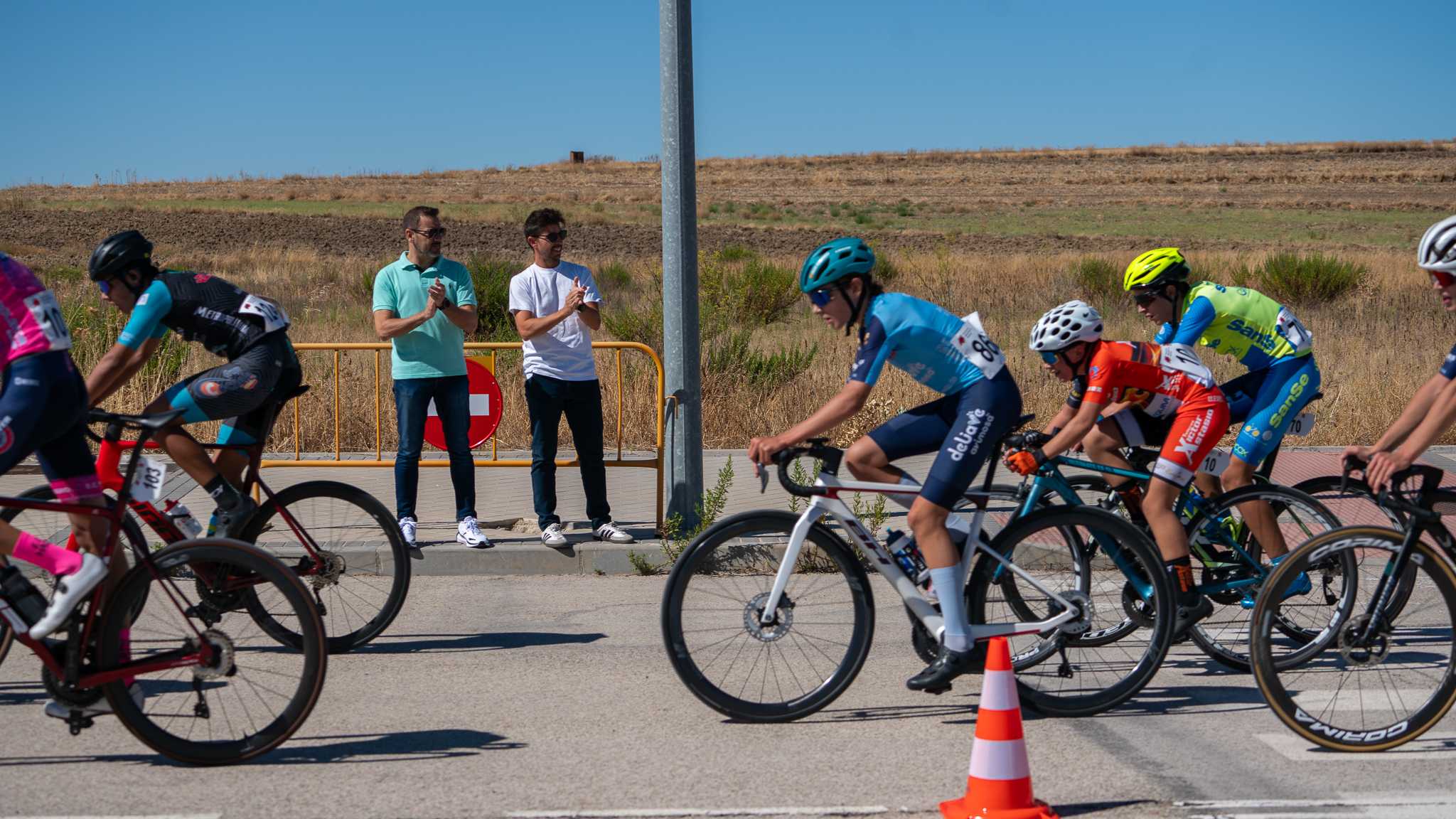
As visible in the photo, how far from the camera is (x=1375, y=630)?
5211mm

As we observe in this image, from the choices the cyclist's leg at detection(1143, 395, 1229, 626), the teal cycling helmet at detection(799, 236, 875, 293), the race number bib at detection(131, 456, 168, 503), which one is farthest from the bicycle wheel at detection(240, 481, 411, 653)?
the cyclist's leg at detection(1143, 395, 1229, 626)

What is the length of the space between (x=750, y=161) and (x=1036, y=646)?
130m

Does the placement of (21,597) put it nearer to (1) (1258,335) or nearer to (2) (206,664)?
(2) (206,664)

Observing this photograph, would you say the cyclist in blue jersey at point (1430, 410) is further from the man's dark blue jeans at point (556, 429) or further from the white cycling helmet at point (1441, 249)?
the man's dark blue jeans at point (556, 429)

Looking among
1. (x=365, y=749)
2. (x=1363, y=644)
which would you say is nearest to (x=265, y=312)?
(x=365, y=749)

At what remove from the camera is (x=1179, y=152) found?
397 ft

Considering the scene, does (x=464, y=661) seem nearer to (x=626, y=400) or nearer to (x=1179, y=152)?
(x=626, y=400)

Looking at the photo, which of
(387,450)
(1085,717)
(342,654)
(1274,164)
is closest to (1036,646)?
(1085,717)

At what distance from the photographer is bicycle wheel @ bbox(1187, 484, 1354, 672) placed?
6094 mm

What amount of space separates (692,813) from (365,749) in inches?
55.2

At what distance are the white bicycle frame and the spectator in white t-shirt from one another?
11.0ft

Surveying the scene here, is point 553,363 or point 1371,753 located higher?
point 553,363

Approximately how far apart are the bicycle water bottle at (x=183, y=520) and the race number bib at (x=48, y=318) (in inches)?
58.4

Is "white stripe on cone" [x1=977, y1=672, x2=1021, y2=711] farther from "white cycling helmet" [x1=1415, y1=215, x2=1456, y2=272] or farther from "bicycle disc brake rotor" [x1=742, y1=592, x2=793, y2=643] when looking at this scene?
"white cycling helmet" [x1=1415, y1=215, x2=1456, y2=272]
